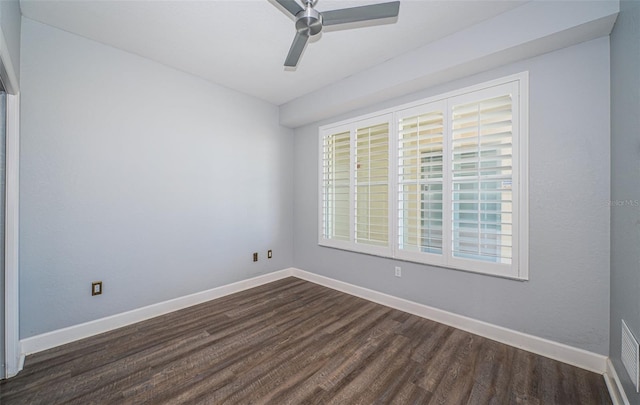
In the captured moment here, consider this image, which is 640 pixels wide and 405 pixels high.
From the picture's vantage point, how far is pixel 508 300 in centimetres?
218

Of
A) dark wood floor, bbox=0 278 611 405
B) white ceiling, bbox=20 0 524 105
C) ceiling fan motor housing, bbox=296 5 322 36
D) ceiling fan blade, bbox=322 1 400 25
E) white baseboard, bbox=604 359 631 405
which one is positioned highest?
white ceiling, bbox=20 0 524 105

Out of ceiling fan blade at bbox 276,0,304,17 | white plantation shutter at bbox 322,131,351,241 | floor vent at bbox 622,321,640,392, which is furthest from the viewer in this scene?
white plantation shutter at bbox 322,131,351,241

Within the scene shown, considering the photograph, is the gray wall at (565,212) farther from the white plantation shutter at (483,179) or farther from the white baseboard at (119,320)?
the white baseboard at (119,320)

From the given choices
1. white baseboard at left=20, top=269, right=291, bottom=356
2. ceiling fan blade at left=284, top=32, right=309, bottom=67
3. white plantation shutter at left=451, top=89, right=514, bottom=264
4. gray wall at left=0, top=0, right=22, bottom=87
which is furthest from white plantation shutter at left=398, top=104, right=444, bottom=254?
gray wall at left=0, top=0, right=22, bottom=87

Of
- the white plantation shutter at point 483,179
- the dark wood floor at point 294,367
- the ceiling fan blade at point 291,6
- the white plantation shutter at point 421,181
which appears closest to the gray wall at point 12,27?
the ceiling fan blade at point 291,6

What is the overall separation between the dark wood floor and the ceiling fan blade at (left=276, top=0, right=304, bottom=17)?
236 cm

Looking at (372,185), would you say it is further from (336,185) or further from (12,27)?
(12,27)

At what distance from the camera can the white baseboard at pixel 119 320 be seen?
6.78 feet

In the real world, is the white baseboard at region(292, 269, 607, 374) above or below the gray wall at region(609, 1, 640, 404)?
below

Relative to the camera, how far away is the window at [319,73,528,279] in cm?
215

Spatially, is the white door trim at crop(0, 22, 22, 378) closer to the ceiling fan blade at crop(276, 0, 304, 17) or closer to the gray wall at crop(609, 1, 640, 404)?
the ceiling fan blade at crop(276, 0, 304, 17)

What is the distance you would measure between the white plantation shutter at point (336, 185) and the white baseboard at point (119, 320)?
1352 mm

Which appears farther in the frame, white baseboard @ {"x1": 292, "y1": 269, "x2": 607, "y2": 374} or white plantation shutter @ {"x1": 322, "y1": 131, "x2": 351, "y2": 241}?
white plantation shutter @ {"x1": 322, "y1": 131, "x2": 351, "y2": 241}

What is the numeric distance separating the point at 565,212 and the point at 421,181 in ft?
3.71
